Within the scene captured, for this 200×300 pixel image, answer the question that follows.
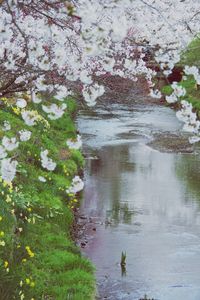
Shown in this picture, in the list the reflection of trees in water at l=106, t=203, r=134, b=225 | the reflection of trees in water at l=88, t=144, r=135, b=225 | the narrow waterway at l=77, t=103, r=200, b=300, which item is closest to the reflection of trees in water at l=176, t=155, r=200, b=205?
the narrow waterway at l=77, t=103, r=200, b=300

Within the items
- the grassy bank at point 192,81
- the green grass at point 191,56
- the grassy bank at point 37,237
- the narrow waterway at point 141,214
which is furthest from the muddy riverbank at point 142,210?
the green grass at point 191,56

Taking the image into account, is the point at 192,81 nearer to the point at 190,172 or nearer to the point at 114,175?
the point at 190,172

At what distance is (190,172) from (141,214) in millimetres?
3940

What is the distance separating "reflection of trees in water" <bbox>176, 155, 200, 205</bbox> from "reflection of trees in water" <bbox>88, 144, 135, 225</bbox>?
139cm

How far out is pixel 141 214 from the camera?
12.5 meters

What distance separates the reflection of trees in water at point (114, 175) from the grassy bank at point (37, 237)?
0.93 metres

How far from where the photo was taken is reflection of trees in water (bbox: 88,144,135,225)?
40.8 ft

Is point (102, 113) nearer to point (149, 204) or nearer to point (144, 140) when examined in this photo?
point (144, 140)

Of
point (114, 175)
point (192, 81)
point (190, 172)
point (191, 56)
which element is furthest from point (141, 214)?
point (192, 81)

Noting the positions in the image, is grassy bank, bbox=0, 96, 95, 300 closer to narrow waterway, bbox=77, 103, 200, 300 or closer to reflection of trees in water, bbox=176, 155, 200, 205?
narrow waterway, bbox=77, 103, 200, 300

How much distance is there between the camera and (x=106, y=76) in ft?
84.6

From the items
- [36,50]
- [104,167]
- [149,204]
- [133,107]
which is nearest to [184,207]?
[149,204]

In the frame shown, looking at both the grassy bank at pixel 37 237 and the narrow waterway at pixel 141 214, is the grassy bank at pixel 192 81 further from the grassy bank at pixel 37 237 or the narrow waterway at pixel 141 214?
the grassy bank at pixel 37 237

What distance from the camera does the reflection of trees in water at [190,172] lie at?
14430 mm
